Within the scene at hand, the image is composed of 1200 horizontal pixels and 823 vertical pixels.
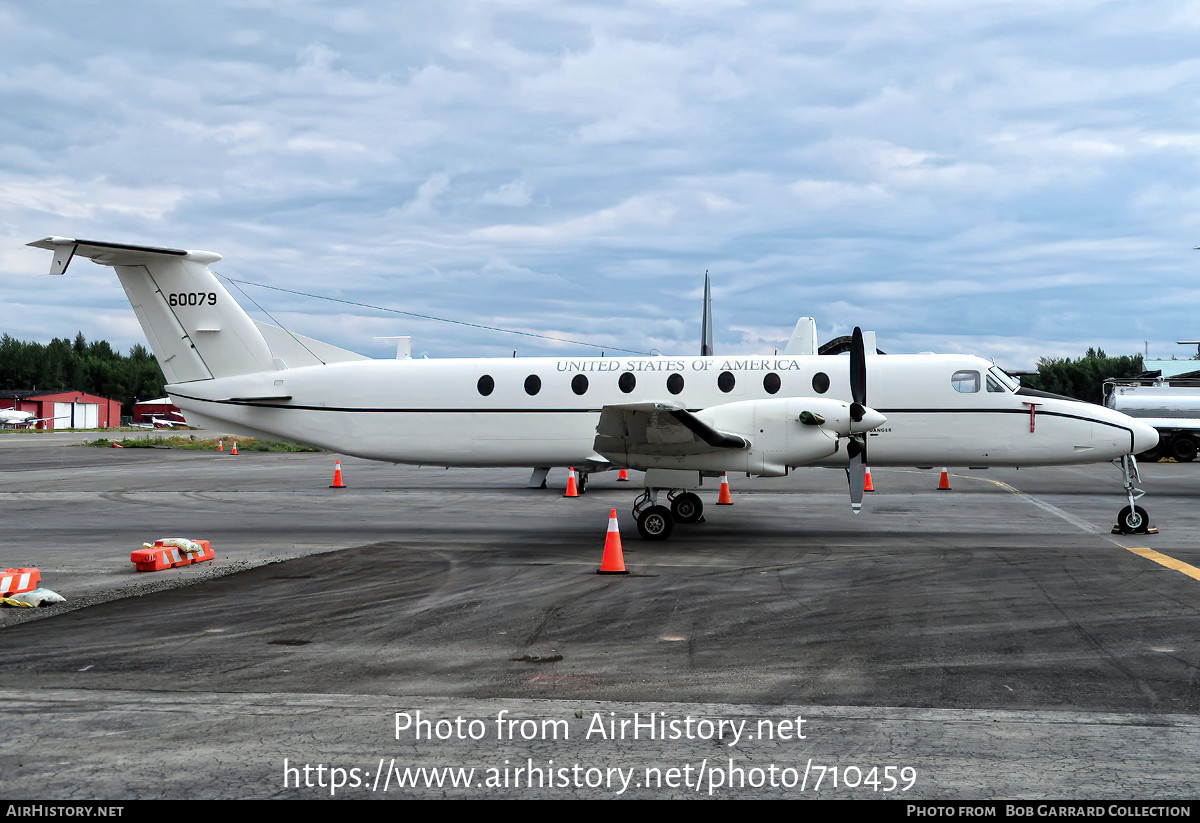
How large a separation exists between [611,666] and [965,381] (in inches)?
433

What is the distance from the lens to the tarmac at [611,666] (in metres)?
4.61

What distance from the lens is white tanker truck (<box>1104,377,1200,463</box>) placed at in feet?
116

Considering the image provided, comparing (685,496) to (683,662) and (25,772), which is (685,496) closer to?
(683,662)

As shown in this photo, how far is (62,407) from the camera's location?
308 feet

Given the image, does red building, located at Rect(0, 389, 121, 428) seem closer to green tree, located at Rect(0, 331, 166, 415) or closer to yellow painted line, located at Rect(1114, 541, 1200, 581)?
green tree, located at Rect(0, 331, 166, 415)

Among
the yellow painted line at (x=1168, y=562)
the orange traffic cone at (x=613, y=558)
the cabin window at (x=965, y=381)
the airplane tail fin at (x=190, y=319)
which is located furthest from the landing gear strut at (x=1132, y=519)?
the airplane tail fin at (x=190, y=319)

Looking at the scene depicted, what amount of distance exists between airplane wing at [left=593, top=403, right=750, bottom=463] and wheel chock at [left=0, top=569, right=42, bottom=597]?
7508 millimetres

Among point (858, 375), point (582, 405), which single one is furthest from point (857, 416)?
point (582, 405)

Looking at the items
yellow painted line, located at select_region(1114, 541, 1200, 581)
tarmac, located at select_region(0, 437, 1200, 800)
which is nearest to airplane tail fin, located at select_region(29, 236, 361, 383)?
tarmac, located at select_region(0, 437, 1200, 800)

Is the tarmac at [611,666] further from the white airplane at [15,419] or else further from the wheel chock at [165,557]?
the white airplane at [15,419]

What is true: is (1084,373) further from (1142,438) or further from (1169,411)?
(1142,438)

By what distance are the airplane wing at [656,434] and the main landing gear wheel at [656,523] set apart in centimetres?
95

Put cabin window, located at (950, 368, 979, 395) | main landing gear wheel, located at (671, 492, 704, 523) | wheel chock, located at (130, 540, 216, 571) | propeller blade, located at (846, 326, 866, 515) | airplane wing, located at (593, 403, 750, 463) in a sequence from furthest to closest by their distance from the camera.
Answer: main landing gear wheel, located at (671, 492, 704, 523)
cabin window, located at (950, 368, 979, 395)
propeller blade, located at (846, 326, 866, 515)
airplane wing, located at (593, 403, 750, 463)
wheel chock, located at (130, 540, 216, 571)
